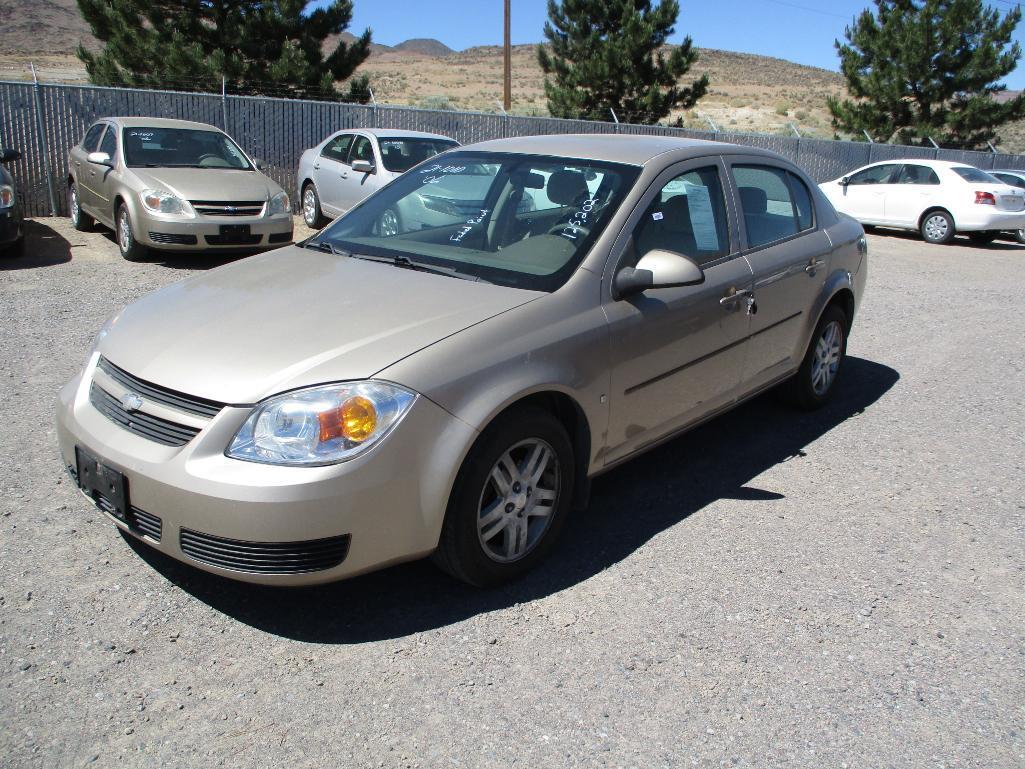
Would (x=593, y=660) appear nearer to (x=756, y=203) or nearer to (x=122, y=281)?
(x=756, y=203)

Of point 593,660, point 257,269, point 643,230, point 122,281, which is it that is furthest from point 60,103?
point 593,660

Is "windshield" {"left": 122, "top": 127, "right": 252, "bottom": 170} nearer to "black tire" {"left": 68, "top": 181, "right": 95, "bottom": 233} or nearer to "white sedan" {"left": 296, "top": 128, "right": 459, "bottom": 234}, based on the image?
"white sedan" {"left": 296, "top": 128, "right": 459, "bottom": 234}

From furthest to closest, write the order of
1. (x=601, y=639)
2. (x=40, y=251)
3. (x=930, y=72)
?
(x=930, y=72) → (x=40, y=251) → (x=601, y=639)

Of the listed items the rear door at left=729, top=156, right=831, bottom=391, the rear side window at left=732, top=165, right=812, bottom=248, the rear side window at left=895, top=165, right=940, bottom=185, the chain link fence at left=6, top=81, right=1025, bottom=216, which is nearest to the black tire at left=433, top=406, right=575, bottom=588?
the rear door at left=729, top=156, right=831, bottom=391

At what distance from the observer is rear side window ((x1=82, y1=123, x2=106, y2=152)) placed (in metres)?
11.5

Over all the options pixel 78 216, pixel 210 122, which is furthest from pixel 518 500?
pixel 210 122

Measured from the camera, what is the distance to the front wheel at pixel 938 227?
16844mm

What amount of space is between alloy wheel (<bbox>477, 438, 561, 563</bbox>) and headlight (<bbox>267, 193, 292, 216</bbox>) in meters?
7.73

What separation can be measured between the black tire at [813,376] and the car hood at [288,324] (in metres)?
2.69

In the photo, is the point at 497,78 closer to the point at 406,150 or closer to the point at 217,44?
the point at 217,44

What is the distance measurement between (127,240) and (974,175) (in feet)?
48.3

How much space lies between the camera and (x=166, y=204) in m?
→ 9.77

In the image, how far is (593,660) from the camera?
10.3 feet

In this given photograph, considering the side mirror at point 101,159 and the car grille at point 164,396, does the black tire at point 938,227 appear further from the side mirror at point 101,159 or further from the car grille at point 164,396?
the car grille at point 164,396
